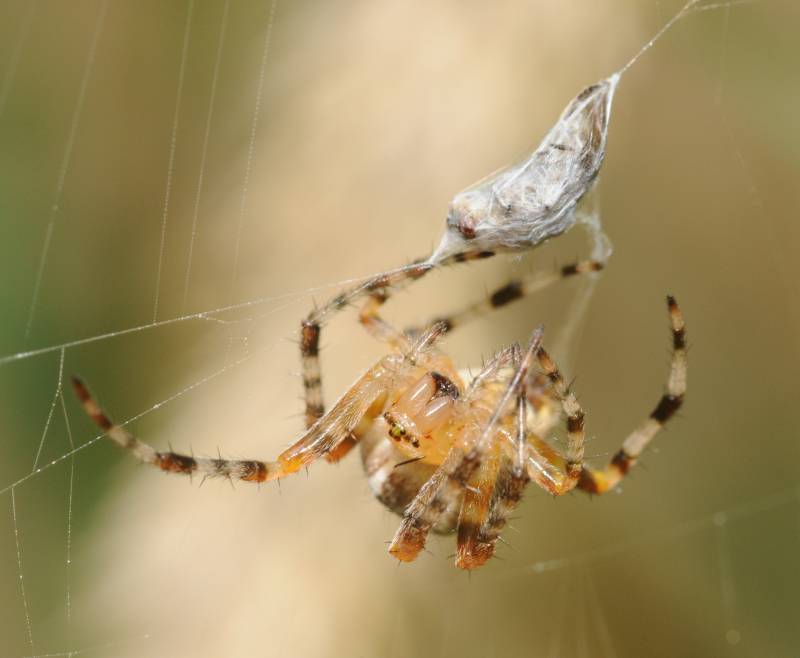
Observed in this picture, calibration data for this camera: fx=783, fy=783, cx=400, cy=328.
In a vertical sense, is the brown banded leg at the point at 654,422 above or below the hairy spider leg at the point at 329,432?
below

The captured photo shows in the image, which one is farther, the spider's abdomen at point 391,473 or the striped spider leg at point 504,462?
the spider's abdomen at point 391,473

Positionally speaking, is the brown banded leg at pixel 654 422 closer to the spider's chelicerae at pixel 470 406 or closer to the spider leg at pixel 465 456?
the spider's chelicerae at pixel 470 406

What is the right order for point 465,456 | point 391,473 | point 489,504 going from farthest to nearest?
point 391,473
point 489,504
point 465,456

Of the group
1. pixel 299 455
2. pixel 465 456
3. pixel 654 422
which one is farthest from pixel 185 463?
pixel 654 422

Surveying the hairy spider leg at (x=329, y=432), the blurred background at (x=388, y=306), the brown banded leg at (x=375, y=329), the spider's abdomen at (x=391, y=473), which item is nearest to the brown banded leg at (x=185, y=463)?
the hairy spider leg at (x=329, y=432)

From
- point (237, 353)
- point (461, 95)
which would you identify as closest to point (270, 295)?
point (237, 353)

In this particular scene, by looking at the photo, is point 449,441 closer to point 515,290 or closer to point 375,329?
point 375,329

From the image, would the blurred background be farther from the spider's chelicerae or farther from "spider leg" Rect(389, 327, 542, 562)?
"spider leg" Rect(389, 327, 542, 562)

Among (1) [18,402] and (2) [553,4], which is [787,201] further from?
(1) [18,402]
